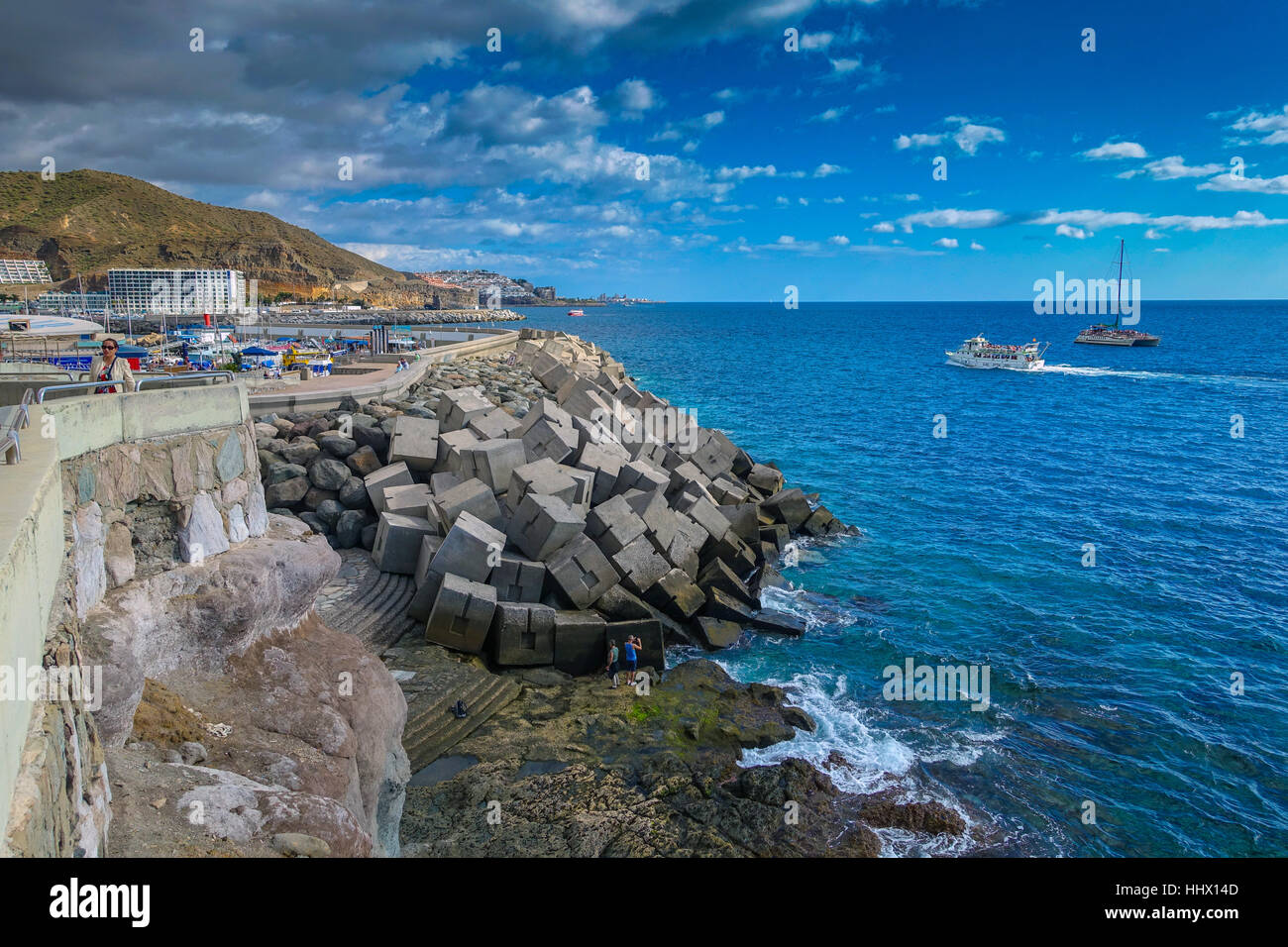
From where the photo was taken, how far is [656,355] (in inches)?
3219

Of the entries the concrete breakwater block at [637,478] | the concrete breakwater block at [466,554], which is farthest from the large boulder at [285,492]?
the concrete breakwater block at [637,478]

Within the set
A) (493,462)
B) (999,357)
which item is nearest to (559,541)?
(493,462)

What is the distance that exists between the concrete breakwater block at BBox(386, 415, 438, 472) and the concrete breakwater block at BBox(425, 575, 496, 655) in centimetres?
459

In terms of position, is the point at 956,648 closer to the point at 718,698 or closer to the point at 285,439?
the point at 718,698

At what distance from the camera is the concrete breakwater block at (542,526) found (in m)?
14.2

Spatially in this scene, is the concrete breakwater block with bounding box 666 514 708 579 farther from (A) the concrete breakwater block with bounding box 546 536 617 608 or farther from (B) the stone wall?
(B) the stone wall

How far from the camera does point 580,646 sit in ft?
42.6

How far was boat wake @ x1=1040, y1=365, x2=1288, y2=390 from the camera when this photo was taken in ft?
179

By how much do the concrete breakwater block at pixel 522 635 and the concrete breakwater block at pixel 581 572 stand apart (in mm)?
971

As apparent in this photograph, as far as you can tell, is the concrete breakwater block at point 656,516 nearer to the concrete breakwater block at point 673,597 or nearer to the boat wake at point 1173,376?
the concrete breakwater block at point 673,597

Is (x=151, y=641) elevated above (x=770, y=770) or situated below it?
above

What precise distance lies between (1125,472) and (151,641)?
104 ft

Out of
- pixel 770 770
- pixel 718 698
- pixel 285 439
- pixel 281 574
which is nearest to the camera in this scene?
pixel 281 574
